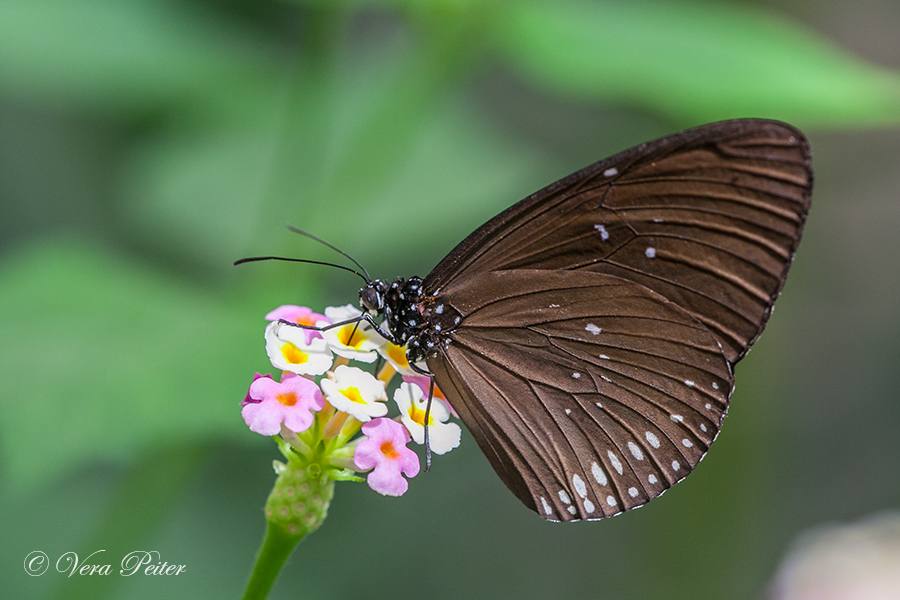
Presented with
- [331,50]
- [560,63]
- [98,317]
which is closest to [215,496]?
[98,317]

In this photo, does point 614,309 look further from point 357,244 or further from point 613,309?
point 357,244

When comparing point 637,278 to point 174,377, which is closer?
point 637,278

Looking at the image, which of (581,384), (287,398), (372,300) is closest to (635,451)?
(581,384)

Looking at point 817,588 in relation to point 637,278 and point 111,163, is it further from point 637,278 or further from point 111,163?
point 111,163

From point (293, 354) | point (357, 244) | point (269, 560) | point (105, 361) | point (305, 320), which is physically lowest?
point (269, 560)

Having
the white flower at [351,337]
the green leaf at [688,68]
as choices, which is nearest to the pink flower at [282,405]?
the white flower at [351,337]

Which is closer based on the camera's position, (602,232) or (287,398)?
(287,398)
